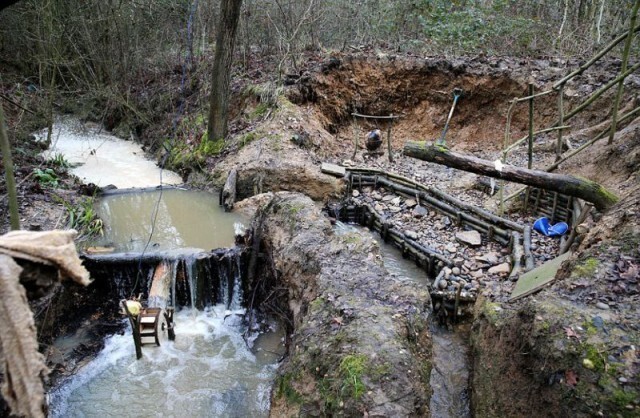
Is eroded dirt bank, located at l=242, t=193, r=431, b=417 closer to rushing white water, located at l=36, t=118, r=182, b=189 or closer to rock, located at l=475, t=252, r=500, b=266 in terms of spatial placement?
rock, located at l=475, t=252, r=500, b=266

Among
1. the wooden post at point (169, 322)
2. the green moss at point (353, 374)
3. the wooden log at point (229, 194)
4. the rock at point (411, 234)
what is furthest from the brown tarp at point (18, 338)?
the rock at point (411, 234)

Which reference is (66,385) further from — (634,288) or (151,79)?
(151,79)

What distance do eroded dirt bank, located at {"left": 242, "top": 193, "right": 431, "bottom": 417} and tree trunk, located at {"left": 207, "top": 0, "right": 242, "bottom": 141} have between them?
5153mm

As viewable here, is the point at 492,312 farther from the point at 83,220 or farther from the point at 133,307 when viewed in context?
the point at 83,220

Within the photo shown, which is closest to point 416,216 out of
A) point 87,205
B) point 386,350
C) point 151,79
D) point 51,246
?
→ point 386,350

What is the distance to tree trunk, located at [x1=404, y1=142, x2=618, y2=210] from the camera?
464cm

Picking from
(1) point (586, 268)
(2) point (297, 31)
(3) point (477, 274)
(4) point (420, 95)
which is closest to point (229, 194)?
(3) point (477, 274)

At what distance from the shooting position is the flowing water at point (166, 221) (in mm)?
6672

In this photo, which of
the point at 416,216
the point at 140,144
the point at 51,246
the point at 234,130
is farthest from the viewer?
the point at 140,144

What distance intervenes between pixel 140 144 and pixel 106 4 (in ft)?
12.9

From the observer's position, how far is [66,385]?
4.78 meters

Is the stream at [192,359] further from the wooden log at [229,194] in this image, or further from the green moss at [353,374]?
the green moss at [353,374]

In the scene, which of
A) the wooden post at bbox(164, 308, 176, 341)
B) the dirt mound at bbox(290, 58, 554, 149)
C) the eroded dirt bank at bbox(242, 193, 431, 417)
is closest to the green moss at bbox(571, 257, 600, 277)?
the eroded dirt bank at bbox(242, 193, 431, 417)

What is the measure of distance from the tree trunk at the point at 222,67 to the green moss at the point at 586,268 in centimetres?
763
